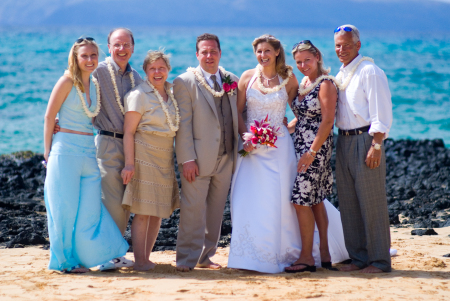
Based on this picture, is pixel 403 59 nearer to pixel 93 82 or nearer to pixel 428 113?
pixel 428 113

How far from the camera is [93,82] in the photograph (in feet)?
18.8

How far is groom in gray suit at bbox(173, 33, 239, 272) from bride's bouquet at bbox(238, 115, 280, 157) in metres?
0.25

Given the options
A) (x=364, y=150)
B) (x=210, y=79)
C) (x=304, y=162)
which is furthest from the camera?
(x=210, y=79)

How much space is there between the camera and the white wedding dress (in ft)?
18.8

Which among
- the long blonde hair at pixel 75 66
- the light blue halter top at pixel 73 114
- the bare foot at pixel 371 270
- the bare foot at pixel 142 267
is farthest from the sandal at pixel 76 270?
the bare foot at pixel 371 270

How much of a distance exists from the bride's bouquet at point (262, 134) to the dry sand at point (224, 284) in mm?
1350

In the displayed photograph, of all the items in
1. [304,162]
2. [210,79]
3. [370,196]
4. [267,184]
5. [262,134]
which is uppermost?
[210,79]

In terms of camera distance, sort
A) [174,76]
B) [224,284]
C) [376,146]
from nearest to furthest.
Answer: [224,284] < [376,146] < [174,76]

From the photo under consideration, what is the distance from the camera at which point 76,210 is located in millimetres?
5414

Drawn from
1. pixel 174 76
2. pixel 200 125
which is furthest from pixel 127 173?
pixel 174 76

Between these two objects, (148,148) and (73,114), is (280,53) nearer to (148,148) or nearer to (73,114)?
(148,148)

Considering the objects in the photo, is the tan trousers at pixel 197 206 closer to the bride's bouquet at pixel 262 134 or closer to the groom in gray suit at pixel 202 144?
the groom in gray suit at pixel 202 144

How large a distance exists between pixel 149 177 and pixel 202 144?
2.12ft

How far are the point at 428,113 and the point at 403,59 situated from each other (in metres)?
25.8
